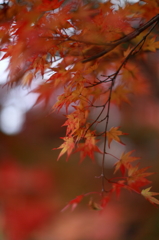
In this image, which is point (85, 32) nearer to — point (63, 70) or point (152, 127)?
point (63, 70)

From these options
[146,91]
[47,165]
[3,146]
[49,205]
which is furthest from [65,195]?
[146,91]

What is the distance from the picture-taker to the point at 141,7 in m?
0.66

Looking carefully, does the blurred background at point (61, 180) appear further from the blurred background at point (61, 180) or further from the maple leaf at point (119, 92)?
the maple leaf at point (119, 92)

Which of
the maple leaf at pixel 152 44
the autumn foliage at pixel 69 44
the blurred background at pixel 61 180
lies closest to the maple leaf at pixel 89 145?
the autumn foliage at pixel 69 44

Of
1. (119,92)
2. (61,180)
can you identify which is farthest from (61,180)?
(119,92)

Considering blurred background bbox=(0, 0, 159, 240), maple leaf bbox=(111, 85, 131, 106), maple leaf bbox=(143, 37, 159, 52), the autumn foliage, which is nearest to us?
the autumn foliage

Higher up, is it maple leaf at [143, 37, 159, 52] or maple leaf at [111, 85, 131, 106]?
maple leaf at [143, 37, 159, 52]

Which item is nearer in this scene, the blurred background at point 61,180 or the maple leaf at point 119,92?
the maple leaf at point 119,92

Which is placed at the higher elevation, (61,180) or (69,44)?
(69,44)

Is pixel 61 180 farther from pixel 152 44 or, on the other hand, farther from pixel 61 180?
pixel 152 44

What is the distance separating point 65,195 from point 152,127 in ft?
3.00

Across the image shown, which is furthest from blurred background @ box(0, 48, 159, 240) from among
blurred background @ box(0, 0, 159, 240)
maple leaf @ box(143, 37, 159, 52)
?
maple leaf @ box(143, 37, 159, 52)

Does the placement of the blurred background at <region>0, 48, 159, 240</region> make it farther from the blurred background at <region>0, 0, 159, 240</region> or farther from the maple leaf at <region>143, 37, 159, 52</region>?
the maple leaf at <region>143, 37, 159, 52</region>

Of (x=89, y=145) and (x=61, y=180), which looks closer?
(x=89, y=145)
